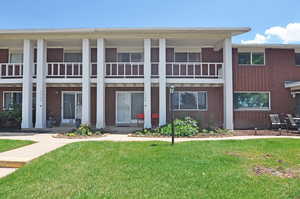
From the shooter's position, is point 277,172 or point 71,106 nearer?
point 277,172

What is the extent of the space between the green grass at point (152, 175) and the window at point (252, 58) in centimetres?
832

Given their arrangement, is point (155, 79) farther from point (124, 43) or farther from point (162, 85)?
point (124, 43)

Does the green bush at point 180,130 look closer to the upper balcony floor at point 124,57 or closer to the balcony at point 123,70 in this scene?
the balcony at point 123,70

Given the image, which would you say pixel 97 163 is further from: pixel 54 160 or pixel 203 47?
pixel 203 47

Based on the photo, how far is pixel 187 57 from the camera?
1467 centimetres

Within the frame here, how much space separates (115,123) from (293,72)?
12539mm

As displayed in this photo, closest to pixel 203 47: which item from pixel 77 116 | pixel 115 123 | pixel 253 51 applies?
pixel 253 51

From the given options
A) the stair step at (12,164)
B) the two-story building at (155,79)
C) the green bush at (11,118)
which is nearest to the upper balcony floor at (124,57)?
the two-story building at (155,79)

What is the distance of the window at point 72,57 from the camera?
48.1ft

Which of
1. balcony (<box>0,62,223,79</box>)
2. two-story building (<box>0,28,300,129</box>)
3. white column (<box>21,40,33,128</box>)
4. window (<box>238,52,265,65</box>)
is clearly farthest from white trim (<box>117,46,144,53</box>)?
window (<box>238,52,265,65</box>)

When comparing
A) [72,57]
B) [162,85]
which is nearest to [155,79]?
[162,85]

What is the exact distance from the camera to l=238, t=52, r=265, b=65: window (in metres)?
14.0

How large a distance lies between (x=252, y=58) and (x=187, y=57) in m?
4.29

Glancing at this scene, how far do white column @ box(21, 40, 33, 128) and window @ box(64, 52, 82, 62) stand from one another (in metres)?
2.56
